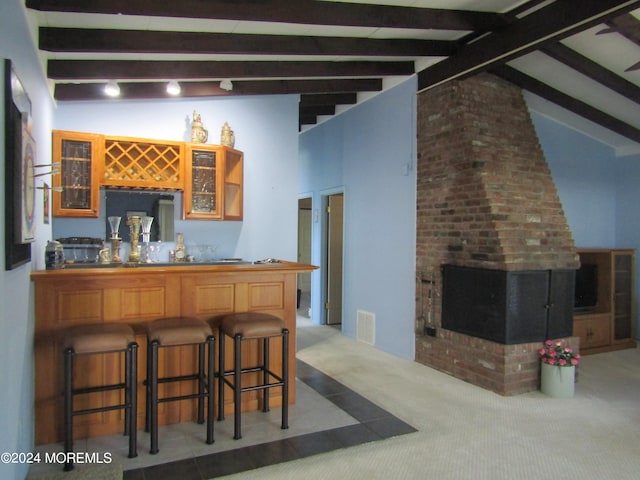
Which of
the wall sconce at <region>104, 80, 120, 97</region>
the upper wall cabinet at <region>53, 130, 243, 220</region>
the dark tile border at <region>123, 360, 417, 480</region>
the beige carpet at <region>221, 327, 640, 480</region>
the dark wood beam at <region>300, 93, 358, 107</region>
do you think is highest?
the dark wood beam at <region>300, 93, 358, 107</region>

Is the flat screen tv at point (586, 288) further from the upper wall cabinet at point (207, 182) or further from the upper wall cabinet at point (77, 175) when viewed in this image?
the upper wall cabinet at point (77, 175)

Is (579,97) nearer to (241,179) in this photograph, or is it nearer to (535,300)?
(535,300)

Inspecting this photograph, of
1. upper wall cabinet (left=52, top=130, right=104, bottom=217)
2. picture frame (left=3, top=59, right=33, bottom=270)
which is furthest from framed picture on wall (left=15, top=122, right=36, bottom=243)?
upper wall cabinet (left=52, top=130, right=104, bottom=217)

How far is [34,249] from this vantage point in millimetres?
2730

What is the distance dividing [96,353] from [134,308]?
48cm

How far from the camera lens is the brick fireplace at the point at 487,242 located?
3.74 metres

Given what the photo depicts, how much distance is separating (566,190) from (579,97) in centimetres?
125

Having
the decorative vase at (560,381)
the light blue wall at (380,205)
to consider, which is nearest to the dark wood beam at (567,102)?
the light blue wall at (380,205)

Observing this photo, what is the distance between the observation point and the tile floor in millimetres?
2480

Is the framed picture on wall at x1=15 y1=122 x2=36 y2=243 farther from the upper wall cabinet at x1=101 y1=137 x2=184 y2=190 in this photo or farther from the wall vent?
the wall vent

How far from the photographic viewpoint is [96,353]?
247 cm

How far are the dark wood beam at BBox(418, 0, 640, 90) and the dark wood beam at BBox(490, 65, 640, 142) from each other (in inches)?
18.6

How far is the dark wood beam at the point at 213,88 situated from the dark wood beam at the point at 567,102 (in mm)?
1405

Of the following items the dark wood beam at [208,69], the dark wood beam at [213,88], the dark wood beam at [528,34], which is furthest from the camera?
the dark wood beam at [213,88]
